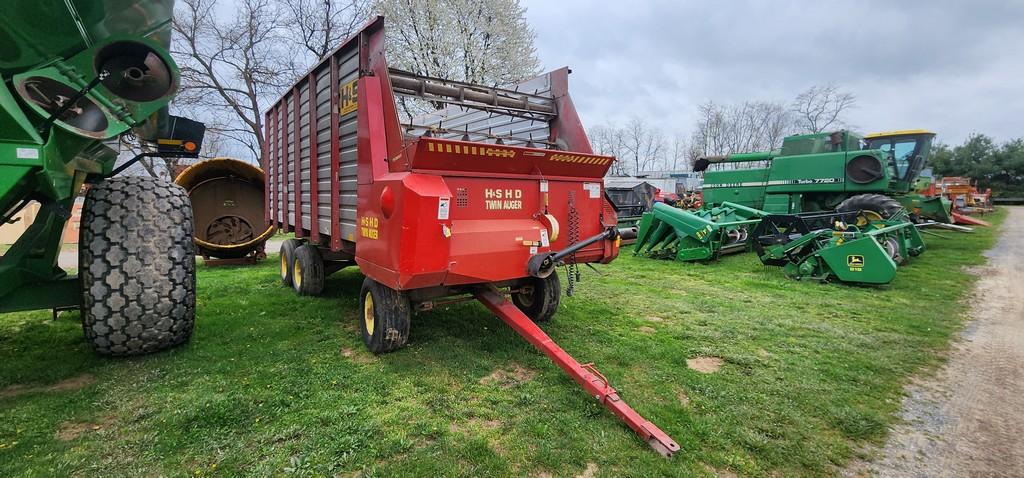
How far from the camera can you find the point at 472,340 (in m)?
4.12

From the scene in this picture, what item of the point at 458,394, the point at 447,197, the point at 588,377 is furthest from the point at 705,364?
the point at 447,197

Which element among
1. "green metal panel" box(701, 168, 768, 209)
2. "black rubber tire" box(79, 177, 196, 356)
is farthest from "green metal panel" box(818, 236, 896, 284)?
"black rubber tire" box(79, 177, 196, 356)

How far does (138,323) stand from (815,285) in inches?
305

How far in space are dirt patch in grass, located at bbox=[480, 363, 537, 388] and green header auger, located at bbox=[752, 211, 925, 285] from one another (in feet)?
18.1

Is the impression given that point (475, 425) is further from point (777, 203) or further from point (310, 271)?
point (777, 203)

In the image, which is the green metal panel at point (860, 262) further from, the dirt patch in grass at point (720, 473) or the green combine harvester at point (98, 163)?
the green combine harvester at point (98, 163)

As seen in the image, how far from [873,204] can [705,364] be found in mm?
8541

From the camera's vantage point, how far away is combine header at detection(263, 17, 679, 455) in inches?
123

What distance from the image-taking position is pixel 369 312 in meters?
3.91

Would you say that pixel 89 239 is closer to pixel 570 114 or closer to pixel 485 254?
pixel 485 254

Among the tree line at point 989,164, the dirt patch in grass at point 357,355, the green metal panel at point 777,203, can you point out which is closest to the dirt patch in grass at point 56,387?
the dirt patch in grass at point 357,355

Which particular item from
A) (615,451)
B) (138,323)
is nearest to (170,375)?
(138,323)

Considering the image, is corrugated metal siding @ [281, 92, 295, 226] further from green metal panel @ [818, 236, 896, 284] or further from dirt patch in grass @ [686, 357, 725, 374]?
green metal panel @ [818, 236, 896, 284]

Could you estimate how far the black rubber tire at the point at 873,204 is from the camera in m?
9.15
